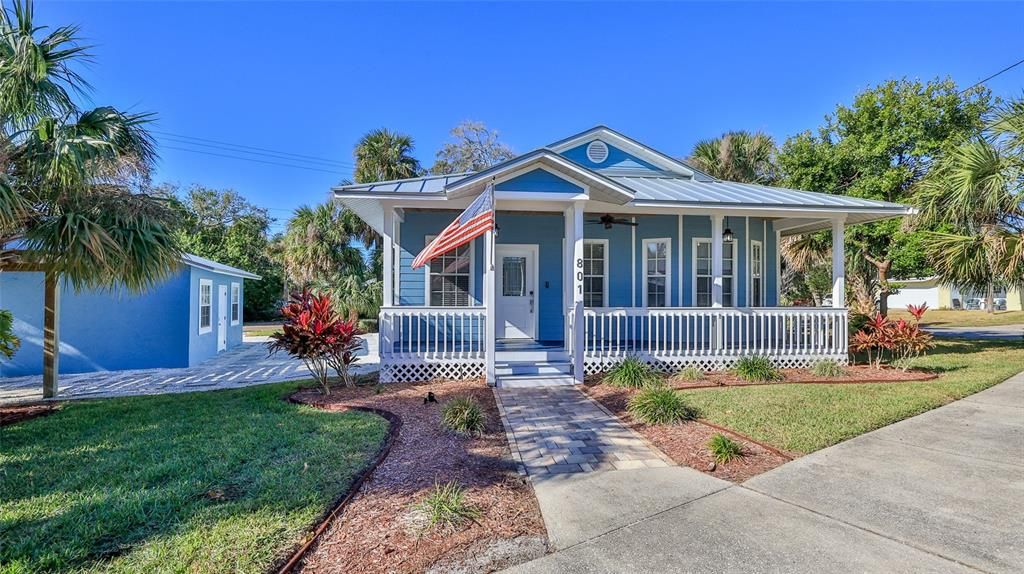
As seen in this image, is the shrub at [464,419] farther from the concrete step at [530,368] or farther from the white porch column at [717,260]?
the white porch column at [717,260]

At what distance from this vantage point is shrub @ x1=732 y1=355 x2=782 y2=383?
8.07 meters

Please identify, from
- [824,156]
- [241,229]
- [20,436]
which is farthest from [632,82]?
[241,229]

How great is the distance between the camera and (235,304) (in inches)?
619

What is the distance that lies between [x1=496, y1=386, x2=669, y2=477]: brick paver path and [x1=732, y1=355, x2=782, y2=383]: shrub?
3.41 meters

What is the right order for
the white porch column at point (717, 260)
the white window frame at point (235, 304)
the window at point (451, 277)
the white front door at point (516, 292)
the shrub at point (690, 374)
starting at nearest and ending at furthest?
1. the shrub at point (690, 374)
2. the white porch column at point (717, 260)
3. the window at point (451, 277)
4. the white front door at point (516, 292)
5. the white window frame at point (235, 304)

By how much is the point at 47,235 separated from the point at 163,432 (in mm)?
2918

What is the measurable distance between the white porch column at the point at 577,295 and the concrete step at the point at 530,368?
0.41 m

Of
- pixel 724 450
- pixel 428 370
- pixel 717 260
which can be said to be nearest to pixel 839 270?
pixel 717 260

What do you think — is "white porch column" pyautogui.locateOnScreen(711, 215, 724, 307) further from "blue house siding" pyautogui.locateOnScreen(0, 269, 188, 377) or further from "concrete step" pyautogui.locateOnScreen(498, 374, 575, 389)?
"blue house siding" pyautogui.locateOnScreen(0, 269, 188, 377)

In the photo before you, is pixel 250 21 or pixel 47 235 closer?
pixel 47 235

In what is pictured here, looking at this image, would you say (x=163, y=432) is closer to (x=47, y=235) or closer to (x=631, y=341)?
(x=47, y=235)

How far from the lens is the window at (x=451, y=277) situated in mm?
9656

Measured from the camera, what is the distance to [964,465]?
4.08 metres

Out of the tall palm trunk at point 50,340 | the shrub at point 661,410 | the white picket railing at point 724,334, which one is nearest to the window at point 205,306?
the tall palm trunk at point 50,340
